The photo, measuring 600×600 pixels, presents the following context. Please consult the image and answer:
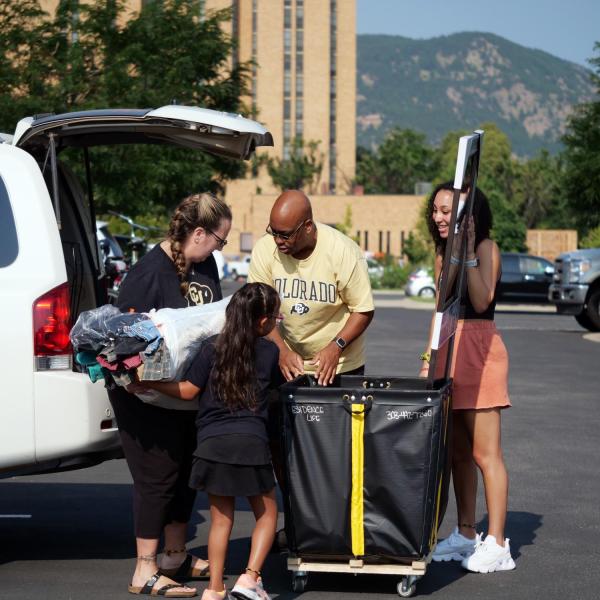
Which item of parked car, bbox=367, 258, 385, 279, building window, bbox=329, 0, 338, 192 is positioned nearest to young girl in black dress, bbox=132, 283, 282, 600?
parked car, bbox=367, 258, 385, 279

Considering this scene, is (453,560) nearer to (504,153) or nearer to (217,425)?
(217,425)

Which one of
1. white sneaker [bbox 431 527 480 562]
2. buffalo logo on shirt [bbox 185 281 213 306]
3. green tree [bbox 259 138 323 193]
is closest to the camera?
buffalo logo on shirt [bbox 185 281 213 306]

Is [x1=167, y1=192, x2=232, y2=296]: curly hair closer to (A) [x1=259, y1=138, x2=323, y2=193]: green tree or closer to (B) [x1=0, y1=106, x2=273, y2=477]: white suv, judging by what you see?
(B) [x1=0, y1=106, x2=273, y2=477]: white suv

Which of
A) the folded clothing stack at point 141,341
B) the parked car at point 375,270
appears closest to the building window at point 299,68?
the parked car at point 375,270

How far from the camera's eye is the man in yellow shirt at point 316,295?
22.4 feet

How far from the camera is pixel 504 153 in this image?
142m

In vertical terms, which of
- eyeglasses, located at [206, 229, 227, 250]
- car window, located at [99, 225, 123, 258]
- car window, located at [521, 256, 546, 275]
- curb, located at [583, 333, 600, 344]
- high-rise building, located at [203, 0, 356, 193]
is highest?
high-rise building, located at [203, 0, 356, 193]

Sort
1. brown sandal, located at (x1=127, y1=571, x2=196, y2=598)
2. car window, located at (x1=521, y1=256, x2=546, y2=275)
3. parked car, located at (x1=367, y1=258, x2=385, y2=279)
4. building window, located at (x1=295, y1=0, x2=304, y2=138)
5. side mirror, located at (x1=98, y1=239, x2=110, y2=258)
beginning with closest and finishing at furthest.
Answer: brown sandal, located at (x1=127, y1=571, x2=196, y2=598) < side mirror, located at (x1=98, y1=239, x2=110, y2=258) < car window, located at (x1=521, y1=256, x2=546, y2=275) < parked car, located at (x1=367, y1=258, x2=385, y2=279) < building window, located at (x1=295, y1=0, x2=304, y2=138)

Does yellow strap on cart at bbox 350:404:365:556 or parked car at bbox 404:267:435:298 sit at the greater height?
yellow strap on cart at bbox 350:404:365:556

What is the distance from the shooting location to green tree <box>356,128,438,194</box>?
132500 mm

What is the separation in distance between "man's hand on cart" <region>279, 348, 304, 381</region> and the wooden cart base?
0.93m

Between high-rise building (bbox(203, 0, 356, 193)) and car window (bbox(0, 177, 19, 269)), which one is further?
high-rise building (bbox(203, 0, 356, 193))

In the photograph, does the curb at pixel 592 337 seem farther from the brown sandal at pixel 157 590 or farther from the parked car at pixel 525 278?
the brown sandal at pixel 157 590

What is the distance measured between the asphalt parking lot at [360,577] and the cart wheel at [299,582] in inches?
1.5
